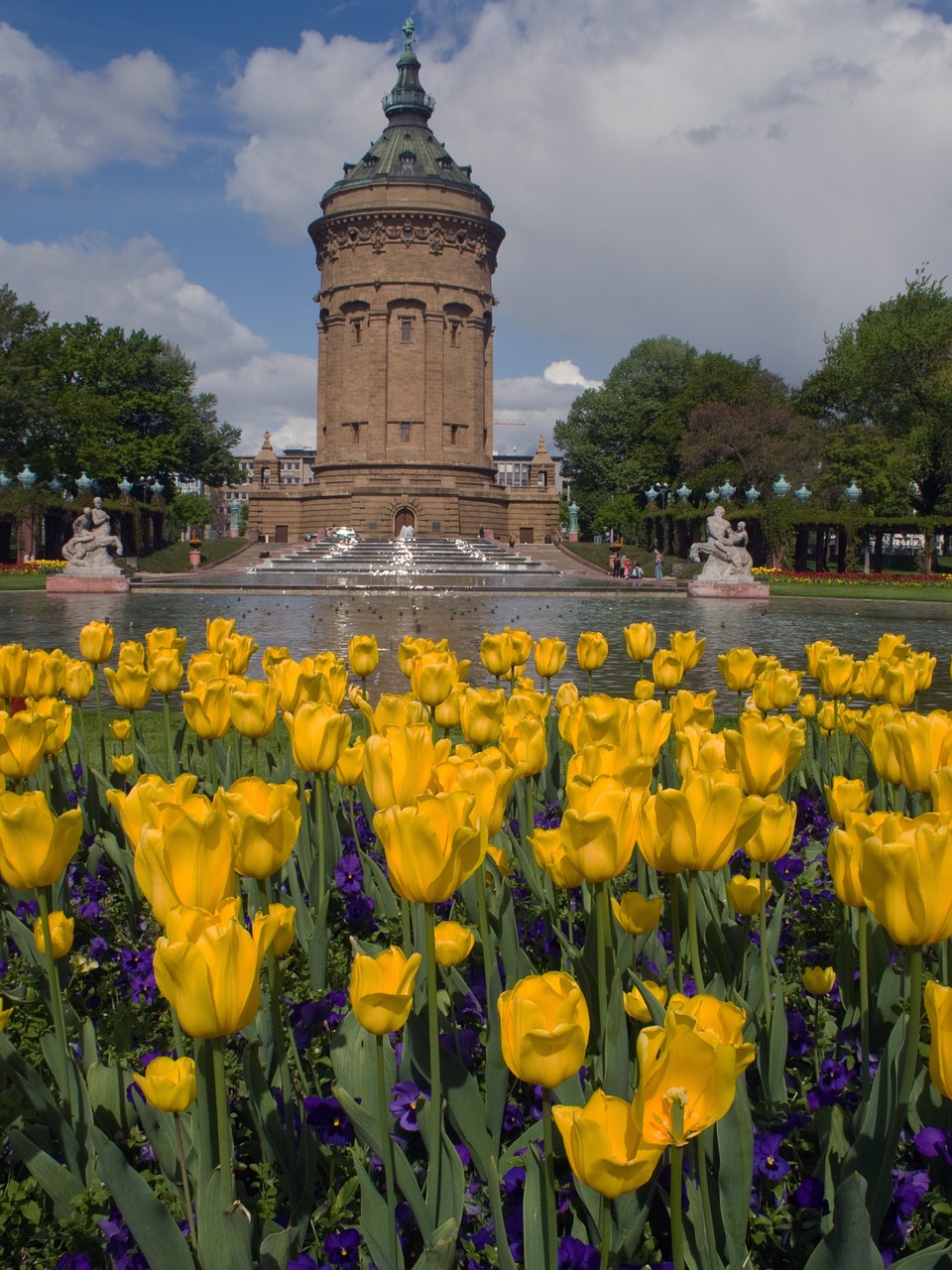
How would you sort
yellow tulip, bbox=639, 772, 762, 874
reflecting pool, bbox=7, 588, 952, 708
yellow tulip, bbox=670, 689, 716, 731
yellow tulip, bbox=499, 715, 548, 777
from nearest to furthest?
1. yellow tulip, bbox=639, 772, 762, 874
2. yellow tulip, bbox=499, 715, 548, 777
3. yellow tulip, bbox=670, 689, 716, 731
4. reflecting pool, bbox=7, 588, 952, 708

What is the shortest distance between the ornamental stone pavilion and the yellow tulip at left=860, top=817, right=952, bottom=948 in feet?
203

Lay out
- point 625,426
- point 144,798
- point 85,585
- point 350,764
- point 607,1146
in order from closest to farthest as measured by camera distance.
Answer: point 607,1146 < point 144,798 < point 350,764 < point 85,585 < point 625,426

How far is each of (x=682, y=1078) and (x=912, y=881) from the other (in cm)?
56

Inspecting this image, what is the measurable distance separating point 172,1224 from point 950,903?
1291 millimetres

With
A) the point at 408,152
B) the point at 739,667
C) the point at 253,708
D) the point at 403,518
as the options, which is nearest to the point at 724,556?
the point at 403,518

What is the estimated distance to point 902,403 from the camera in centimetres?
5453

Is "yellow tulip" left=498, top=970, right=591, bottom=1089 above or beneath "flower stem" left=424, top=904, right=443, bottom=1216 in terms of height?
above

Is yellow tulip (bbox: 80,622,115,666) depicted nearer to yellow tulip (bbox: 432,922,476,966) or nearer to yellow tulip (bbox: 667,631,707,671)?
yellow tulip (bbox: 667,631,707,671)

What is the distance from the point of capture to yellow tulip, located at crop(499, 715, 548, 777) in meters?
2.88

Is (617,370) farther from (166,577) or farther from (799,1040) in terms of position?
(799,1040)

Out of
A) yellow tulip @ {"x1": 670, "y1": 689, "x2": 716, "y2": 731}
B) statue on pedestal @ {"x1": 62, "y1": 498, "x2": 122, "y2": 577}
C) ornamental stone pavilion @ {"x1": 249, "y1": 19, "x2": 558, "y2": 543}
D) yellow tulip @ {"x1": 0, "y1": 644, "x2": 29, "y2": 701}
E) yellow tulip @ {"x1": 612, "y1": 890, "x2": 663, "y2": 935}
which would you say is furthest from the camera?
ornamental stone pavilion @ {"x1": 249, "y1": 19, "x2": 558, "y2": 543}

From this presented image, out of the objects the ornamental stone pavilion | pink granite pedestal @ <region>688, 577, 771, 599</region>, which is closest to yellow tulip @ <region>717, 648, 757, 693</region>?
pink granite pedestal @ <region>688, 577, 771, 599</region>

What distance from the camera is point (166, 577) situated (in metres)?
39.5

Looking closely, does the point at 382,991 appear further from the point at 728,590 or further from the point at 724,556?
the point at 724,556
